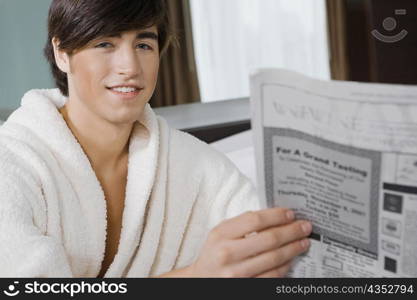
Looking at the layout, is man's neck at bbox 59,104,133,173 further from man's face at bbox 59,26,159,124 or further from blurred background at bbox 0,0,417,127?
blurred background at bbox 0,0,417,127

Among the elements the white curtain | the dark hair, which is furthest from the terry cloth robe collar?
the white curtain

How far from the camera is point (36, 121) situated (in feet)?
3.45

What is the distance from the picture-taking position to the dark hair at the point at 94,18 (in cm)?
100

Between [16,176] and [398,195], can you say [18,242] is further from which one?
[398,195]

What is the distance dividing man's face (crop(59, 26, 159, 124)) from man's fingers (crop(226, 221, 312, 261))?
0.34 meters

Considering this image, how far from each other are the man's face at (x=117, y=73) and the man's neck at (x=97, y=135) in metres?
0.03

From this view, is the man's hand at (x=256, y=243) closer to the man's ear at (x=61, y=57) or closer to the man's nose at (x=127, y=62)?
the man's nose at (x=127, y=62)

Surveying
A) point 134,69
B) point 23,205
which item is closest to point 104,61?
point 134,69

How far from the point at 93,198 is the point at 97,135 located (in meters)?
0.11

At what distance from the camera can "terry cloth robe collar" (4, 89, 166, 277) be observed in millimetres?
1053

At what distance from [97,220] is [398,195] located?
21.2 inches

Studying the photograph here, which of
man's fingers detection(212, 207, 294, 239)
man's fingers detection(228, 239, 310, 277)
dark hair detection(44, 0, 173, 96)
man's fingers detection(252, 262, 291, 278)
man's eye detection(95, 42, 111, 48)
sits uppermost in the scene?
dark hair detection(44, 0, 173, 96)

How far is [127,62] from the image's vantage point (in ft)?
3.31

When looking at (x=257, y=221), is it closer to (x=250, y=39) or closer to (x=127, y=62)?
(x=127, y=62)
